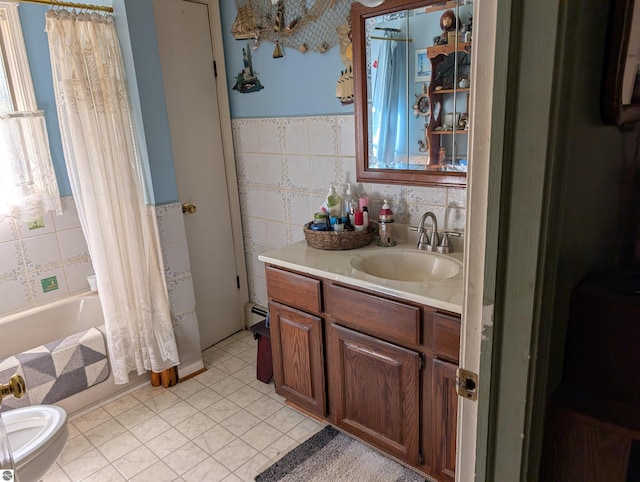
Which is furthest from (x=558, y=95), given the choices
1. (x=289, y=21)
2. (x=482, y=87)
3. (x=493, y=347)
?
(x=289, y=21)

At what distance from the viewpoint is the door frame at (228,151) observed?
272 centimetres

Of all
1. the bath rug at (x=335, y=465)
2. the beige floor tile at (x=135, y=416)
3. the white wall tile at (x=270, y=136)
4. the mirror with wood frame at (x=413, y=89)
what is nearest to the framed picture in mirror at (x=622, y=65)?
the mirror with wood frame at (x=413, y=89)

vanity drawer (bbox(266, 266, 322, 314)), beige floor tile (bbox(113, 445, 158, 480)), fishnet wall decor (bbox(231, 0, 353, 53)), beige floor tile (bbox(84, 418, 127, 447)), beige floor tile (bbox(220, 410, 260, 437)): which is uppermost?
fishnet wall decor (bbox(231, 0, 353, 53))

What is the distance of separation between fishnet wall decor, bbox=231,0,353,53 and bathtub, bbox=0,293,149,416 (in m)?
1.75

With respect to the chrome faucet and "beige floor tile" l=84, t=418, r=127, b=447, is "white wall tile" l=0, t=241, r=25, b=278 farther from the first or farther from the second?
the chrome faucet

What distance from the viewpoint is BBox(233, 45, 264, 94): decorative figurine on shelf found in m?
2.65

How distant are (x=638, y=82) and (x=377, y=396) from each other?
1.45 metres

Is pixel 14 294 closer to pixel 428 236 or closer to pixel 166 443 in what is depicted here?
pixel 166 443

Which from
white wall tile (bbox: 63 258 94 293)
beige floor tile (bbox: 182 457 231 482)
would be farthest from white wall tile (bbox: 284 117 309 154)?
beige floor tile (bbox: 182 457 231 482)

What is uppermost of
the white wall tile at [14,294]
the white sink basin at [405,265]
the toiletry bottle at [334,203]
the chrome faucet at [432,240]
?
the toiletry bottle at [334,203]

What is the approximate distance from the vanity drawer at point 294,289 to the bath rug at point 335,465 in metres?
0.62

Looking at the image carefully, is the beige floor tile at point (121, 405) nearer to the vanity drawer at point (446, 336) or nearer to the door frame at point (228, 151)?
the door frame at point (228, 151)

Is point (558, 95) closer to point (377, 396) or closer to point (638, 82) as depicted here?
point (638, 82)

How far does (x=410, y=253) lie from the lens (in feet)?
6.72
